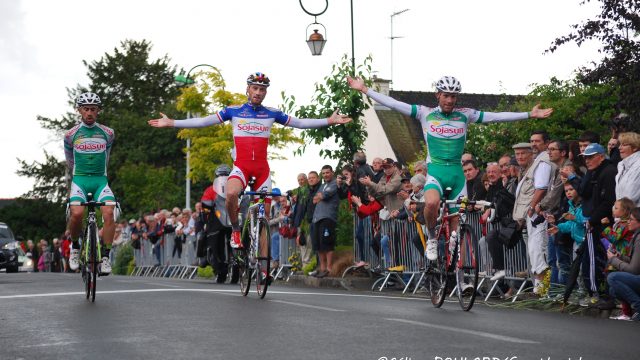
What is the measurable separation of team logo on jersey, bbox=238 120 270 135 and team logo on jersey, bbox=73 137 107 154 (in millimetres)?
1800

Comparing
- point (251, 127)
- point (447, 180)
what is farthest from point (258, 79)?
point (447, 180)

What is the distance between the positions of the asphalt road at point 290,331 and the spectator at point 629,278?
1.66 ft

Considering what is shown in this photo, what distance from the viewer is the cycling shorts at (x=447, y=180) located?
13.4 metres

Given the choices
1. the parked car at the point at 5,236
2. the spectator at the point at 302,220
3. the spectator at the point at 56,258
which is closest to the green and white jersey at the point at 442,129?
the spectator at the point at 302,220

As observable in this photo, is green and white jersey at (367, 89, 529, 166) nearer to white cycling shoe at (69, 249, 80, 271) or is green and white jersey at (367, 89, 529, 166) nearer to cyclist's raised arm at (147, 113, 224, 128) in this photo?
cyclist's raised arm at (147, 113, 224, 128)

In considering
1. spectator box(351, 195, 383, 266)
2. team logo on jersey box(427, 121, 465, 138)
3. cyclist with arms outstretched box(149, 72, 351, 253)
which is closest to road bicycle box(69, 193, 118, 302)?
cyclist with arms outstretched box(149, 72, 351, 253)

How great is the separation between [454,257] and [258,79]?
146 inches

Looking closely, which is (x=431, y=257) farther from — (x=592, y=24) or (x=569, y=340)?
(x=592, y=24)

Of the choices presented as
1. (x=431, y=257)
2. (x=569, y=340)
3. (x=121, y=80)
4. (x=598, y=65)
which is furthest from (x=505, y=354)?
(x=121, y=80)

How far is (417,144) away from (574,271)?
52.6 metres

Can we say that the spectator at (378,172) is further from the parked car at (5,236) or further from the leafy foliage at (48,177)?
the leafy foliage at (48,177)

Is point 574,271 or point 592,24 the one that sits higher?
point 592,24

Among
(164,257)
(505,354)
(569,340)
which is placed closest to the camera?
(505,354)

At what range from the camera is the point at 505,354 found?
8.11 metres
